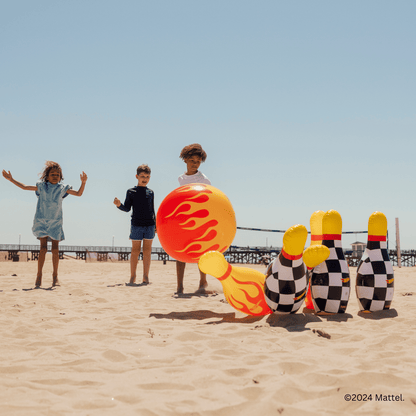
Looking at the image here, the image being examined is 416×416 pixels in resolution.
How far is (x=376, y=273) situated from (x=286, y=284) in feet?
3.33

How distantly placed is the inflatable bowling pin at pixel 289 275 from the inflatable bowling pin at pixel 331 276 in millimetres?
264

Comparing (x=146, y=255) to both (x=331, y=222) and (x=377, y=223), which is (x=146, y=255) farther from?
(x=377, y=223)

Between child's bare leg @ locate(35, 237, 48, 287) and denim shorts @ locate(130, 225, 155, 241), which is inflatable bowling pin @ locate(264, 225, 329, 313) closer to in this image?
denim shorts @ locate(130, 225, 155, 241)

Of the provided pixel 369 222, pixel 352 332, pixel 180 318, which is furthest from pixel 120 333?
pixel 369 222

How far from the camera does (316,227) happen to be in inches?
159

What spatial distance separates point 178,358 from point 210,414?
0.75 metres

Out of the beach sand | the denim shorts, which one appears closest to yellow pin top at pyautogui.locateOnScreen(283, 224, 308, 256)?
the beach sand

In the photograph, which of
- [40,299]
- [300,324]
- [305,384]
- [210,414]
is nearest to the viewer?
[210,414]

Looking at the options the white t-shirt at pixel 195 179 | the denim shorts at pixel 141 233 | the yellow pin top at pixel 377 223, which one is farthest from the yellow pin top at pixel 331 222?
the denim shorts at pixel 141 233

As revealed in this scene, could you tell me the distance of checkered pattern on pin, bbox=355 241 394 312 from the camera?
3.73 meters

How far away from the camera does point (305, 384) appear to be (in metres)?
1.98

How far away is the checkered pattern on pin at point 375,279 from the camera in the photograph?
3.73 metres

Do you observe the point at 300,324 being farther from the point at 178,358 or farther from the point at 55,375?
the point at 55,375

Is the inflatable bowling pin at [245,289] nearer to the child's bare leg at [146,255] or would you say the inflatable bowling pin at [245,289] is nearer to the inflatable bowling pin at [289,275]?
the inflatable bowling pin at [289,275]
